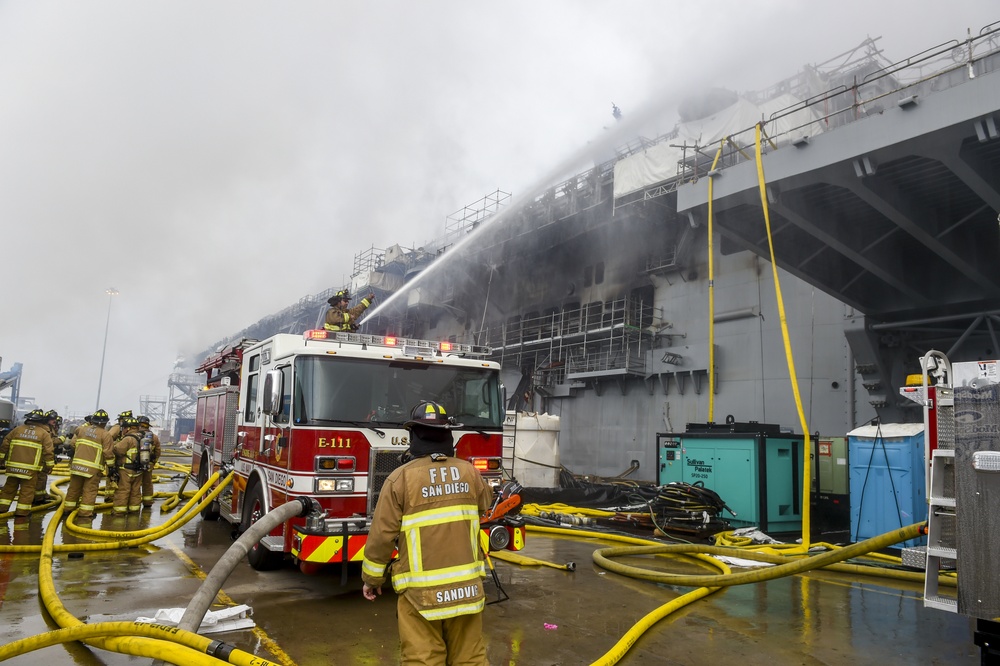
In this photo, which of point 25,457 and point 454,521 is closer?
point 454,521

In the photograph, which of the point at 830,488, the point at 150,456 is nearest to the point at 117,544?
the point at 150,456

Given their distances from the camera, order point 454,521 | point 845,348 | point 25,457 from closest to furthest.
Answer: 1. point 454,521
2. point 25,457
3. point 845,348

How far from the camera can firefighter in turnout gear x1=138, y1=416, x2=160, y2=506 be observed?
1098 centimetres

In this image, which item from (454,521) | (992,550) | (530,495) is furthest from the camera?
(530,495)

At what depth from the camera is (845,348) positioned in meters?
14.3

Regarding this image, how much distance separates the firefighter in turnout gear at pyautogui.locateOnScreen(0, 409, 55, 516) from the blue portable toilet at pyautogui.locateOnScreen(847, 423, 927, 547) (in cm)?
1209

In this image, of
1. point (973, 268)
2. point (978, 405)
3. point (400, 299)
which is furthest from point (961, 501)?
point (400, 299)

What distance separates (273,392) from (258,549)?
6.10 ft

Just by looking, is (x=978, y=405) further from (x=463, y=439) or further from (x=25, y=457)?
(x=25, y=457)

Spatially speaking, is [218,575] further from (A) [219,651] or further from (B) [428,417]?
(B) [428,417]

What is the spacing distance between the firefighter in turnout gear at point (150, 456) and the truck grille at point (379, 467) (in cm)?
698

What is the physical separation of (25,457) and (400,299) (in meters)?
19.1

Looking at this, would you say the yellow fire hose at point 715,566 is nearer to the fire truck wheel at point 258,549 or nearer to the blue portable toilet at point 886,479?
the blue portable toilet at point 886,479

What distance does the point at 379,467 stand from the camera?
19.2ft
